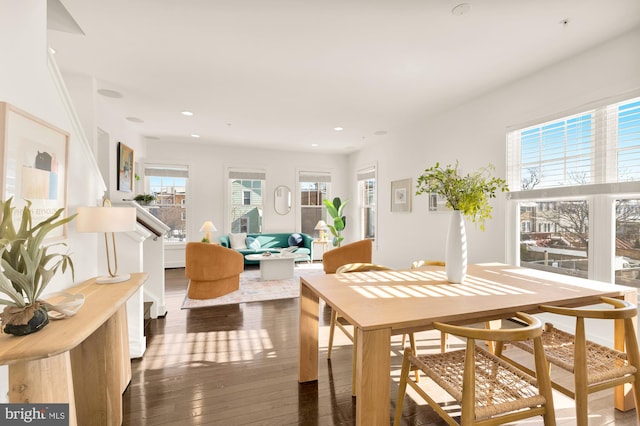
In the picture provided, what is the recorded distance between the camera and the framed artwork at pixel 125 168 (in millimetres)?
4539

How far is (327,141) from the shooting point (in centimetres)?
631

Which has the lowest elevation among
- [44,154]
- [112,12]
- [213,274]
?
[213,274]

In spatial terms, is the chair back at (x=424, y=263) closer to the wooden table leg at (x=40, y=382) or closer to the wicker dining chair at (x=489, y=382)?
the wicker dining chair at (x=489, y=382)

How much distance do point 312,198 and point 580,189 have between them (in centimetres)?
557

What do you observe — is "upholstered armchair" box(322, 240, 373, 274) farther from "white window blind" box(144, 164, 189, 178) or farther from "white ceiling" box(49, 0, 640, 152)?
"white window blind" box(144, 164, 189, 178)

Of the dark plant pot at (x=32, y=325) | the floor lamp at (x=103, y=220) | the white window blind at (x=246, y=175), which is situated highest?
the white window blind at (x=246, y=175)

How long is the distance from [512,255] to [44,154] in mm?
4278

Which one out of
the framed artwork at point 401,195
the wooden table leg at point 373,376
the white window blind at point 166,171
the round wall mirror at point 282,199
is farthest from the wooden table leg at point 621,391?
the white window blind at point 166,171

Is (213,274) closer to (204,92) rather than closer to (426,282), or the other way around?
(204,92)

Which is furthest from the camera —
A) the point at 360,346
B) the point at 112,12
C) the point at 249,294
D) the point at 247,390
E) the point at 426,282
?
the point at 249,294

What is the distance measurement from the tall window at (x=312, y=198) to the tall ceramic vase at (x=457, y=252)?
18.9ft

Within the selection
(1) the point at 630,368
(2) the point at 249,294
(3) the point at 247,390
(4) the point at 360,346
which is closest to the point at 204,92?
(2) the point at 249,294

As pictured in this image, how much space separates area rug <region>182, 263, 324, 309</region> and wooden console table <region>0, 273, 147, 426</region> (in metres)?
1.83

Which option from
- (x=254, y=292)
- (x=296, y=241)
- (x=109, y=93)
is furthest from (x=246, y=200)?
(x=109, y=93)
